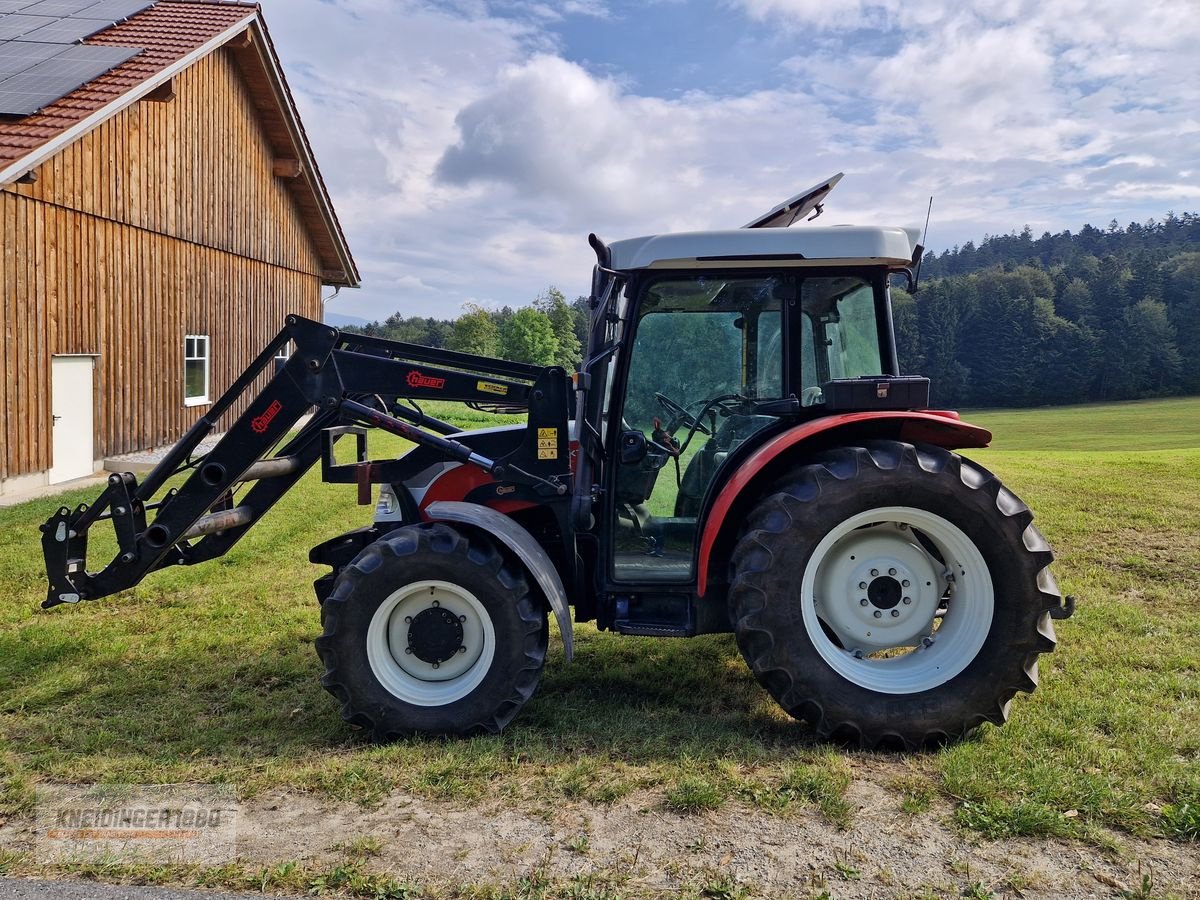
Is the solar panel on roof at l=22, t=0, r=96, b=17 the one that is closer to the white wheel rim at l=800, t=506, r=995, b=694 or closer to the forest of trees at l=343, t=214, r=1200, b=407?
the white wheel rim at l=800, t=506, r=995, b=694

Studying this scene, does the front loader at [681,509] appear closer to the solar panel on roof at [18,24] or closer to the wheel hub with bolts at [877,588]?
the wheel hub with bolts at [877,588]

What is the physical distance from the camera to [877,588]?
13.2 feet

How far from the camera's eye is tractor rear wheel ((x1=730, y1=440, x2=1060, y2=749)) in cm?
376

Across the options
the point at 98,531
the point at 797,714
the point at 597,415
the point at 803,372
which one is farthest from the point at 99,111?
the point at 797,714

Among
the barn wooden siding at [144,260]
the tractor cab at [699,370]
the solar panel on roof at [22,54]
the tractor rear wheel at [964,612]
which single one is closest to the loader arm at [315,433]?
the tractor cab at [699,370]

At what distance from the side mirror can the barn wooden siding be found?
9.88 meters

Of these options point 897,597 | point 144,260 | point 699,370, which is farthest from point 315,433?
point 144,260

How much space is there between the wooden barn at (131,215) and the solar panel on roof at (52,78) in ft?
0.11

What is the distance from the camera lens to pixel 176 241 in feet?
48.0

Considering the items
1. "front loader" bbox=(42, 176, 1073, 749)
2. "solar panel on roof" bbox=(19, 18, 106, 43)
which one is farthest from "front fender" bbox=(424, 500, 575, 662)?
"solar panel on roof" bbox=(19, 18, 106, 43)

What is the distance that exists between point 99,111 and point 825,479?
11.2 meters

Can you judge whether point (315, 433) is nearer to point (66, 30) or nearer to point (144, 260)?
point (144, 260)

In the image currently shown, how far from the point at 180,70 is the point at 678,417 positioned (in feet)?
41.8

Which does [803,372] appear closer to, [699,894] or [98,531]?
[699,894]
